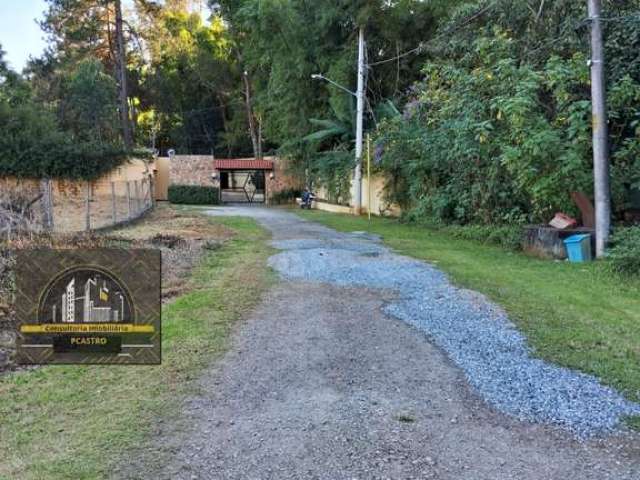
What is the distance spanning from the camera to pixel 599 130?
348 inches

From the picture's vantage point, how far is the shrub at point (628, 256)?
759 cm

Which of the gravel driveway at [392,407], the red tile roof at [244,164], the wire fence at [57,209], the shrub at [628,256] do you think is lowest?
the gravel driveway at [392,407]

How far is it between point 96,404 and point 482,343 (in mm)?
3072

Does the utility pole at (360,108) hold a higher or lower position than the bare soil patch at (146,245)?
higher

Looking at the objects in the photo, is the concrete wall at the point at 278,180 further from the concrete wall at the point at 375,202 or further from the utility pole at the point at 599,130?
the utility pole at the point at 599,130

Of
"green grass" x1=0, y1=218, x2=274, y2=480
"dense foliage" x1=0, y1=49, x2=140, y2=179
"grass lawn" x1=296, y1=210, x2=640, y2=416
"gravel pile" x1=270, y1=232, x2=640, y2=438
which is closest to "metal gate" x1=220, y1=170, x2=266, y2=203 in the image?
"dense foliage" x1=0, y1=49, x2=140, y2=179

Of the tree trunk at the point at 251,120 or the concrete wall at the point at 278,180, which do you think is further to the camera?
the tree trunk at the point at 251,120

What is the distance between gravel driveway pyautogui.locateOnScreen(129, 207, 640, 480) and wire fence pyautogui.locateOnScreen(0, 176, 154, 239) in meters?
6.09

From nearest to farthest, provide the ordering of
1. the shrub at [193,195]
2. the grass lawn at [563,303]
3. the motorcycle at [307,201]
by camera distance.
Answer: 1. the grass lawn at [563,303]
2. the motorcycle at [307,201]
3. the shrub at [193,195]

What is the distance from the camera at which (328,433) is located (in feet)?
9.92

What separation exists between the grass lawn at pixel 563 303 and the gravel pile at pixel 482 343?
0.59ft

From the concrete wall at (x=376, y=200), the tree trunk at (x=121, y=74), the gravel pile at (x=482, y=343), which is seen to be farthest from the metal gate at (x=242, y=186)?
the gravel pile at (x=482, y=343)

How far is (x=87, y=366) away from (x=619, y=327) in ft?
15.5

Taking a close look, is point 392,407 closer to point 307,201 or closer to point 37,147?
point 307,201
